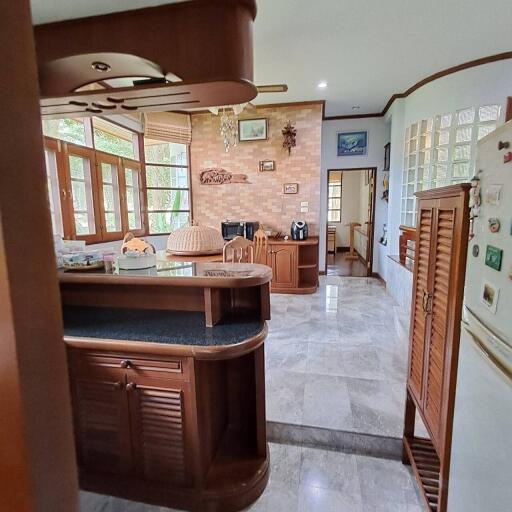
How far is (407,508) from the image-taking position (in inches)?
58.0

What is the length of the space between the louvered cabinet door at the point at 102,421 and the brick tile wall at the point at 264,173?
4.23 metres

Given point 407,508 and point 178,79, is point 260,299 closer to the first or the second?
point 178,79

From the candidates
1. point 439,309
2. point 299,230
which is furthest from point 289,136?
point 439,309

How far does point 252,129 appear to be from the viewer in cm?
524

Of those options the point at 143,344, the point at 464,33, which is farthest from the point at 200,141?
the point at 143,344

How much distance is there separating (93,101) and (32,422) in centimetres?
165

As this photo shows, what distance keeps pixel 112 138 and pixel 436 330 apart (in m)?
4.69

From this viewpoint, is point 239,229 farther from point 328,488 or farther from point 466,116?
point 328,488

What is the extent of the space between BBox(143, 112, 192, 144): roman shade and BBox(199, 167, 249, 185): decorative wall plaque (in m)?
0.62

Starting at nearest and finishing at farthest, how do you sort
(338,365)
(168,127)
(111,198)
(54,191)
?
1. (338,365)
2. (54,191)
3. (111,198)
4. (168,127)

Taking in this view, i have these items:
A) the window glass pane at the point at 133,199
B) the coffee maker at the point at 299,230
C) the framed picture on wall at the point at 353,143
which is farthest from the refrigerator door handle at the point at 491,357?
the framed picture on wall at the point at 353,143

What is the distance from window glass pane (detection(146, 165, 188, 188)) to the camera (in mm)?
5262

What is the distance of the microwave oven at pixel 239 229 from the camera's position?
497 centimetres

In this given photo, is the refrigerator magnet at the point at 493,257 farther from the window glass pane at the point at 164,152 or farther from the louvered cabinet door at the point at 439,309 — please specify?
the window glass pane at the point at 164,152
